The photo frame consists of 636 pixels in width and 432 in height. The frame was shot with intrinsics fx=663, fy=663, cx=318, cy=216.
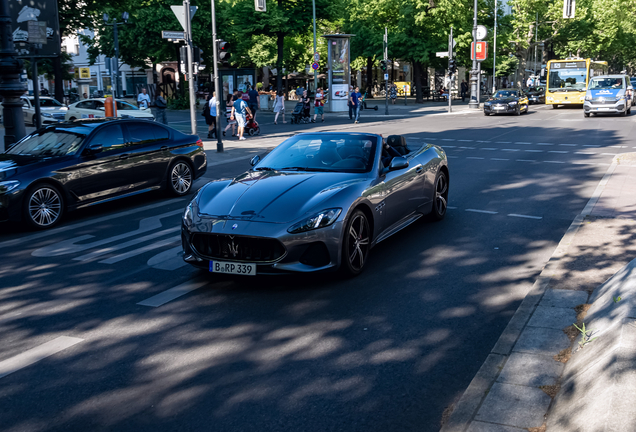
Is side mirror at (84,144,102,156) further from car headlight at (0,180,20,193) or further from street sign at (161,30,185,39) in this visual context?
street sign at (161,30,185,39)

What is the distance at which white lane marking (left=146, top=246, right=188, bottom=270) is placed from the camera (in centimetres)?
717

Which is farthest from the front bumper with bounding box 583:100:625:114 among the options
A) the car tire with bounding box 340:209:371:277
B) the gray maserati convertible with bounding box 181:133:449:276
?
the car tire with bounding box 340:209:371:277

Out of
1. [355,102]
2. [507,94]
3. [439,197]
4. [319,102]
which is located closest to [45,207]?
[439,197]

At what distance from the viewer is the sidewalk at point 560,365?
11.0ft

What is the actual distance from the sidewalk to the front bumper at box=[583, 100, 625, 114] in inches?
1189

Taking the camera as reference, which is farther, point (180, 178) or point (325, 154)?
point (180, 178)

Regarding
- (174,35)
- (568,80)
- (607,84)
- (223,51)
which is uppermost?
(174,35)

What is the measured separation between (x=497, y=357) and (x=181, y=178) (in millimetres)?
8501

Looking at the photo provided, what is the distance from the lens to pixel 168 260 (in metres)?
7.41

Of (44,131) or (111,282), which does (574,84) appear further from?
(111,282)

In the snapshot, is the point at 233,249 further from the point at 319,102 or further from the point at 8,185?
the point at 319,102

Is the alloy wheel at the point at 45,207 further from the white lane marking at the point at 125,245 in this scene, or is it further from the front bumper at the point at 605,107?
the front bumper at the point at 605,107

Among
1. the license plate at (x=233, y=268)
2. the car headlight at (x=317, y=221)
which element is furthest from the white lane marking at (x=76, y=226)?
the car headlight at (x=317, y=221)

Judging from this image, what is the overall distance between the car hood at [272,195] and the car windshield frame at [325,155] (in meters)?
0.23
